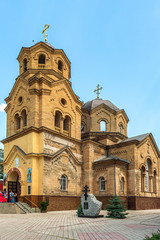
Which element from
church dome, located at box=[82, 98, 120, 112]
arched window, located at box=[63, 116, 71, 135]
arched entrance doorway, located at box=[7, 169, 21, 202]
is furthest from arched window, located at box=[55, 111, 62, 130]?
church dome, located at box=[82, 98, 120, 112]

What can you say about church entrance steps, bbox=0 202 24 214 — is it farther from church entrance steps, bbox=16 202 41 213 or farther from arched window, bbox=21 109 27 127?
arched window, bbox=21 109 27 127

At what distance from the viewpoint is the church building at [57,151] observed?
21041 millimetres

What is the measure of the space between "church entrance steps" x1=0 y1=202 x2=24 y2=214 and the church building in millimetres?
1198

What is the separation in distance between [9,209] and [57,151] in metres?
6.28

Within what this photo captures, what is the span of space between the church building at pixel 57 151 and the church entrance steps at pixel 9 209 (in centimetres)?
120

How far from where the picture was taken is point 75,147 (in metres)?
24.9

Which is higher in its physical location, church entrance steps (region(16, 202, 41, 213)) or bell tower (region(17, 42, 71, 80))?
bell tower (region(17, 42, 71, 80))

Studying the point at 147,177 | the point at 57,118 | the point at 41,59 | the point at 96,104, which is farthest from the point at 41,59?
the point at 147,177

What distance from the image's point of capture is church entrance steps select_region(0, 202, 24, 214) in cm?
1853

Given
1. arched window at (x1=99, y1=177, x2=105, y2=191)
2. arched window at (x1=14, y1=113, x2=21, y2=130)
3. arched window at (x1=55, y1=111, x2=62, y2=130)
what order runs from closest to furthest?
arched window at (x1=99, y1=177, x2=105, y2=191), arched window at (x1=55, y1=111, x2=62, y2=130), arched window at (x1=14, y1=113, x2=21, y2=130)

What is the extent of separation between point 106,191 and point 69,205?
3.76m

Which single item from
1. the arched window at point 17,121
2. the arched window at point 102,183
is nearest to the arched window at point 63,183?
the arched window at point 102,183

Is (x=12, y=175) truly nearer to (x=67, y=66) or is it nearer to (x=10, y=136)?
(x=10, y=136)

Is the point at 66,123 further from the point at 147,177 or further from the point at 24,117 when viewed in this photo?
the point at 147,177
